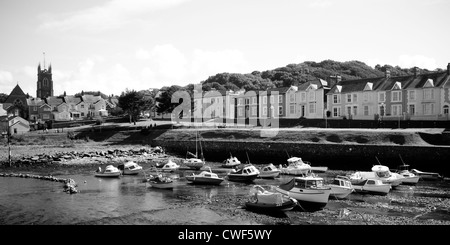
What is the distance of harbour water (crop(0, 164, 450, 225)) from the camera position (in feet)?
81.7

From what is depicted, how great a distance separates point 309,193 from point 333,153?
24950 millimetres

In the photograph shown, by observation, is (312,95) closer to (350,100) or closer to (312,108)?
(312,108)

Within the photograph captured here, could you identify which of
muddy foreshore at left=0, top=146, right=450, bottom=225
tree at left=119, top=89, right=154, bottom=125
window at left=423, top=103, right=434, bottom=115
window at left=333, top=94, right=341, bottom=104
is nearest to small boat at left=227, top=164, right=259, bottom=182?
muddy foreshore at left=0, top=146, right=450, bottom=225

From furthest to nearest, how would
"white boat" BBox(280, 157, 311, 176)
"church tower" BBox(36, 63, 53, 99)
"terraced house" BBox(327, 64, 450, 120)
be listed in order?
"church tower" BBox(36, 63, 53, 99) → "terraced house" BBox(327, 64, 450, 120) → "white boat" BBox(280, 157, 311, 176)

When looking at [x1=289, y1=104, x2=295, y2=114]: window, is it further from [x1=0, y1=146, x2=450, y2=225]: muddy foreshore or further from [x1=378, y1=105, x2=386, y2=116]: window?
[x1=0, y1=146, x2=450, y2=225]: muddy foreshore

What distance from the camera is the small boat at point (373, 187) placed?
32281 mm

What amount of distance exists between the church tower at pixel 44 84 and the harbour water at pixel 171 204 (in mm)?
105642

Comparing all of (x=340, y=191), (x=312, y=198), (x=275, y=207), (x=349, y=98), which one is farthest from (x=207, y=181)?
(x=349, y=98)

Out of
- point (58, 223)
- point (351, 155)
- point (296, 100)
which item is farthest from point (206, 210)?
point (296, 100)

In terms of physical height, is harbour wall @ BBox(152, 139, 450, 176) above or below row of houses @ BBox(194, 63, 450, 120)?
below

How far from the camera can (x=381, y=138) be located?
170 ft

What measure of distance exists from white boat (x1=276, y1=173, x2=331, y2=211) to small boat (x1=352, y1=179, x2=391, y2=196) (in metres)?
6.11

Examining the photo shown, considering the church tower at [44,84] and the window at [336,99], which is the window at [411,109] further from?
the church tower at [44,84]
